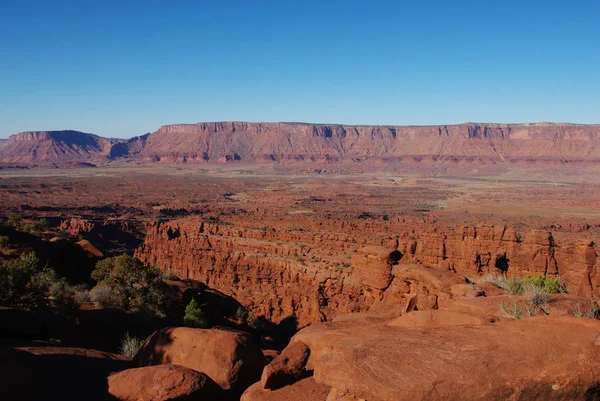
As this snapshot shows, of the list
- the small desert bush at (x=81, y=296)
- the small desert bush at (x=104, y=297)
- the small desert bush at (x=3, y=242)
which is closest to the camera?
the small desert bush at (x=81, y=296)

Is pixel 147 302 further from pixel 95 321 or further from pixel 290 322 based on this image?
pixel 290 322

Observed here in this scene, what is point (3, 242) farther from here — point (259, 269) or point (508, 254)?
point (508, 254)

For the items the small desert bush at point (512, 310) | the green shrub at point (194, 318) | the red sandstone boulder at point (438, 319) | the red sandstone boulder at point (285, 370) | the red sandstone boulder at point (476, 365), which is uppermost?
the red sandstone boulder at point (476, 365)

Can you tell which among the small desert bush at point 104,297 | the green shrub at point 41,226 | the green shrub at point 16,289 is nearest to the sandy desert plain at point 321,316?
the small desert bush at point 104,297

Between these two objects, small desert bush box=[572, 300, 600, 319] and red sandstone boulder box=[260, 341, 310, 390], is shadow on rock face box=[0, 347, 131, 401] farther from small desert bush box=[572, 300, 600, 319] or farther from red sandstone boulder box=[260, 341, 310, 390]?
small desert bush box=[572, 300, 600, 319]

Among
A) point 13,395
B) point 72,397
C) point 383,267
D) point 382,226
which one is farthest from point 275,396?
point 382,226

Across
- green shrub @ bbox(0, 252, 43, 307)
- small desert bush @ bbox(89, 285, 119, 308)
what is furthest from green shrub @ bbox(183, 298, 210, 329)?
green shrub @ bbox(0, 252, 43, 307)

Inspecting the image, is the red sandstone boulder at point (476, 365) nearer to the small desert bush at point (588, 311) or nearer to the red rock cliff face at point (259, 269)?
the small desert bush at point (588, 311)
